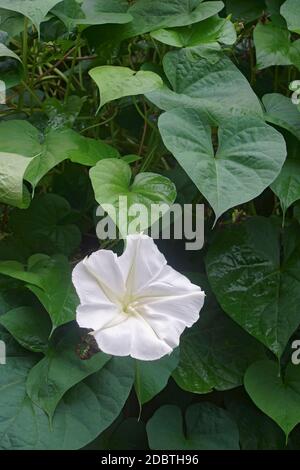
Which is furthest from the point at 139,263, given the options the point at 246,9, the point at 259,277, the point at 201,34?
the point at 246,9

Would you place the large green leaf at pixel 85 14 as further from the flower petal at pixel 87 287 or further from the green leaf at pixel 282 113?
the flower petal at pixel 87 287

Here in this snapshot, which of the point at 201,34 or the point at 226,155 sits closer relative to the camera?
the point at 226,155

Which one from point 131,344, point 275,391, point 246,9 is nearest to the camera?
point 131,344

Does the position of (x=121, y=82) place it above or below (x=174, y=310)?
above

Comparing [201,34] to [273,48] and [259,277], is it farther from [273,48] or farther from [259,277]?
[259,277]

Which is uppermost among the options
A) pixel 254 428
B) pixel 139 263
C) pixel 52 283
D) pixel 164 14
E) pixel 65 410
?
pixel 164 14

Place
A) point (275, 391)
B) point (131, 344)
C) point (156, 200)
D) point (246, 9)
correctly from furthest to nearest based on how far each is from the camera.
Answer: point (246, 9)
point (275, 391)
point (156, 200)
point (131, 344)

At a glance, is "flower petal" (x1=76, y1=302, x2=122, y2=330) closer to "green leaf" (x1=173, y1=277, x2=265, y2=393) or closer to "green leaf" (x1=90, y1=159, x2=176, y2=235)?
"green leaf" (x1=90, y1=159, x2=176, y2=235)

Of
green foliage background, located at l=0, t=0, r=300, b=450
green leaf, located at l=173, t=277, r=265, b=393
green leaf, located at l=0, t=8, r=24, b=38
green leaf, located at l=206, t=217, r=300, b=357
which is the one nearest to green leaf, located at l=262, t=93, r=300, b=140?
green foliage background, located at l=0, t=0, r=300, b=450
